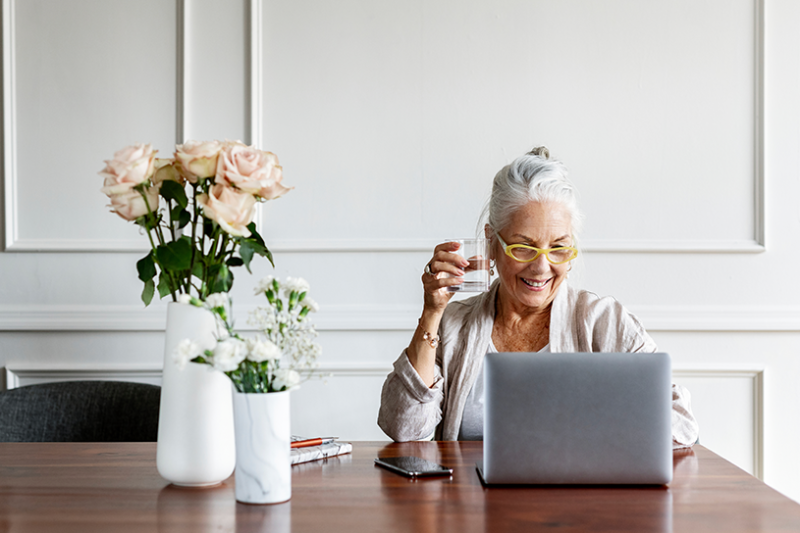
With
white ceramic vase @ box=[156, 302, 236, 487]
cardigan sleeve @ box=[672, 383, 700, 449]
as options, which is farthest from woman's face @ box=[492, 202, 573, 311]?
white ceramic vase @ box=[156, 302, 236, 487]

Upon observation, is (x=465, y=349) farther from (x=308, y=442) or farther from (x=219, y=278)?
(x=219, y=278)

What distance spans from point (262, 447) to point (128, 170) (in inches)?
18.1

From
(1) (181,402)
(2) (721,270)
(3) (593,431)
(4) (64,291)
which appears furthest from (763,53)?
(4) (64,291)

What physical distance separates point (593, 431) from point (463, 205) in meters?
1.24

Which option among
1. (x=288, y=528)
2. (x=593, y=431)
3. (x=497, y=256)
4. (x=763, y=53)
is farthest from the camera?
(x=763, y=53)

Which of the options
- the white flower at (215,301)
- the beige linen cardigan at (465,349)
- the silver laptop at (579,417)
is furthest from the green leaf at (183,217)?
the beige linen cardigan at (465,349)

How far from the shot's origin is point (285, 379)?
923 millimetres

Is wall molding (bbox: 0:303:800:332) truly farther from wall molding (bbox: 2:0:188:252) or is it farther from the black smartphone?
the black smartphone

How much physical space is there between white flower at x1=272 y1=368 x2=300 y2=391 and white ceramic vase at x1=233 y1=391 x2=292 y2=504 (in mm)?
13

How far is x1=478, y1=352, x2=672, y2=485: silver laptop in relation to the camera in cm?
104

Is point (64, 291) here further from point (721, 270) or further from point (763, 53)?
point (763, 53)

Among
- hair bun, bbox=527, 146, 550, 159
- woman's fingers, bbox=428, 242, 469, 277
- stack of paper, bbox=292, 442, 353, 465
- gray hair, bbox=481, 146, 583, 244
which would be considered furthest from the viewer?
hair bun, bbox=527, 146, 550, 159

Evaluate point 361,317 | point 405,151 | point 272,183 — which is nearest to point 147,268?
point 272,183

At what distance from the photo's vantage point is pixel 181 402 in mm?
1058
